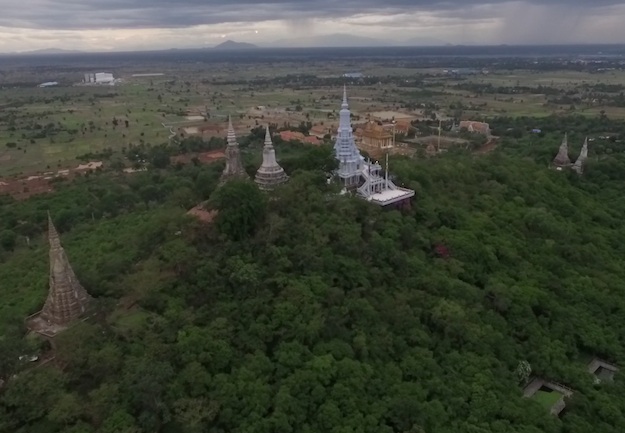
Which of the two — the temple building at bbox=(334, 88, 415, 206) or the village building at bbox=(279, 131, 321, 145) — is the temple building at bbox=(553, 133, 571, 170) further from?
the village building at bbox=(279, 131, 321, 145)

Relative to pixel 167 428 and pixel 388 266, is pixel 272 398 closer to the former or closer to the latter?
pixel 167 428

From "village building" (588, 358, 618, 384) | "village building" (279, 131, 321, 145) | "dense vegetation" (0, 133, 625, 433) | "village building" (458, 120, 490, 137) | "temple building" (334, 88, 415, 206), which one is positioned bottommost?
"village building" (588, 358, 618, 384)

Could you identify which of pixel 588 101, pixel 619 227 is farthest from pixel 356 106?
pixel 619 227

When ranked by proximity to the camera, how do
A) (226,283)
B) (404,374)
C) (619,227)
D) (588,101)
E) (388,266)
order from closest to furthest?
(404,374) → (226,283) → (388,266) → (619,227) → (588,101)

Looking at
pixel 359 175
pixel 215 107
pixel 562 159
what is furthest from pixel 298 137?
pixel 215 107

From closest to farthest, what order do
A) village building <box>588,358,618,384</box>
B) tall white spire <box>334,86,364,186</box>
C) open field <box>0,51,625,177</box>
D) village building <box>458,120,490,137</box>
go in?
1. village building <box>588,358,618,384</box>
2. tall white spire <box>334,86,364,186</box>
3. village building <box>458,120,490,137</box>
4. open field <box>0,51,625,177</box>

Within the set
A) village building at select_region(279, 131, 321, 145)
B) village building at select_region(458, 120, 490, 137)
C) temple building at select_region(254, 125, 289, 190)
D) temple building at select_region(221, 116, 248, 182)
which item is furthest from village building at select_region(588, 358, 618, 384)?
village building at select_region(458, 120, 490, 137)

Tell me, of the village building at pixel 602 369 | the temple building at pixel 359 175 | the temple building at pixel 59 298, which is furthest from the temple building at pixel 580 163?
the temple building at pixel 59 298
